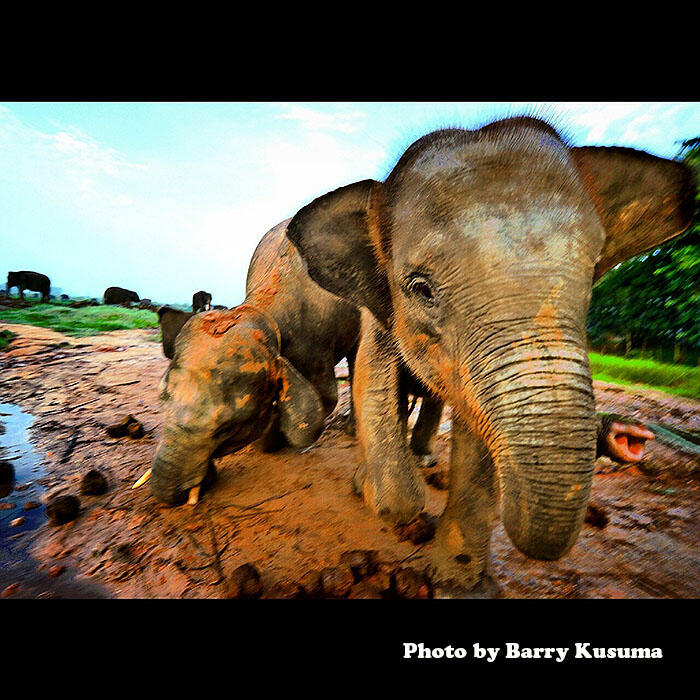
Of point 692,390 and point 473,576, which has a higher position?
point 692,390

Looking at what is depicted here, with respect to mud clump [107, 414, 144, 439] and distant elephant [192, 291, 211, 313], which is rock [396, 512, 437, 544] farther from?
distant elephant [192, 291, 211, 313]

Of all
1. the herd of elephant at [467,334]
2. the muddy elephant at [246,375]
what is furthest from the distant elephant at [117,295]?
the herd of elephant at [467,334]

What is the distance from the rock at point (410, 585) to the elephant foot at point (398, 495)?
493mm

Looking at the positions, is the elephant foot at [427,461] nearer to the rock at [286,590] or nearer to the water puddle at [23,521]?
the rock at [286,590]

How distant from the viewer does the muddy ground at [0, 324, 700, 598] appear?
234cm

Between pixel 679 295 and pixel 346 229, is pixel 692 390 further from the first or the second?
pixel 346 229

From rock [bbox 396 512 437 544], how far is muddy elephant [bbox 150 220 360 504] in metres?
0.97

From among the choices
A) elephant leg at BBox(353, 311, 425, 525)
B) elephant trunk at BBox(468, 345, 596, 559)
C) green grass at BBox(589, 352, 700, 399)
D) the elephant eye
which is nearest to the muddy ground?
elephant leg at BBox(353, 311, 425, 525)

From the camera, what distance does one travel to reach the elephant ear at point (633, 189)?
1947 millimetres

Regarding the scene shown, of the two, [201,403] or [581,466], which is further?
[201,403]

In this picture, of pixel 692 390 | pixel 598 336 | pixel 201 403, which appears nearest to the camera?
pixel 201 403

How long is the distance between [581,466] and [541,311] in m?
0.58
